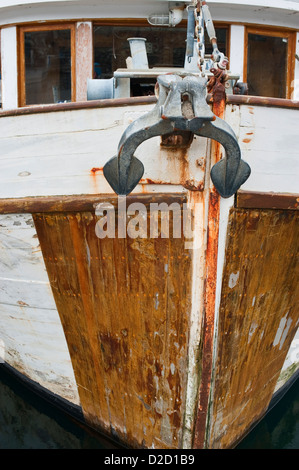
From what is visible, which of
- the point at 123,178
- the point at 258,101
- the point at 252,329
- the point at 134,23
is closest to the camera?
the point at 123,178

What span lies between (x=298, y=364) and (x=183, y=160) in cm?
258

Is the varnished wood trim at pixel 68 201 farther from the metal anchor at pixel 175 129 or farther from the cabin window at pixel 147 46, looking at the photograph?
the cabin window at pixel 147 46

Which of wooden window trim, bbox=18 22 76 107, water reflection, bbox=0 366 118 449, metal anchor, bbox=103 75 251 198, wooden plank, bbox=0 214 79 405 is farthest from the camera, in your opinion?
wooden window trim, bbox=18 22 76 107

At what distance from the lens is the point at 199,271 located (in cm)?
269

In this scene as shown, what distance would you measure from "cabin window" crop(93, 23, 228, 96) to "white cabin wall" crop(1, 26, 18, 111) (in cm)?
75

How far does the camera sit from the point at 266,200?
2619mm

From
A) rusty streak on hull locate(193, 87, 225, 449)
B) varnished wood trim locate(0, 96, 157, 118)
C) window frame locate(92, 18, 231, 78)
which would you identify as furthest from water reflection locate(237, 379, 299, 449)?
window frame locate(92, 18, 231, 78)

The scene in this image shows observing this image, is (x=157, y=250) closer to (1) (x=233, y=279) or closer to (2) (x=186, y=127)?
(1) (x=233, y=279)

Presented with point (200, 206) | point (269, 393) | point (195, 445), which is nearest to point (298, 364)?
point (269, 393)

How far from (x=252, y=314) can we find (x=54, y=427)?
2.17 meters

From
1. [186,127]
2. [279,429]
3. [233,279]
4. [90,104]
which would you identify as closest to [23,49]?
[90,104]

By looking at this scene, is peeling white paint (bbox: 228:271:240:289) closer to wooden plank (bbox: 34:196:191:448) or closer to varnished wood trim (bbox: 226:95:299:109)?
wooden plank (bbox: 34:196:191:448)

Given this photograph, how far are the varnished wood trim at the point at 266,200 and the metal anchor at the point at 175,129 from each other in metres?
0.17

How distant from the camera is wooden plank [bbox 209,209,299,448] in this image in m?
2.71
